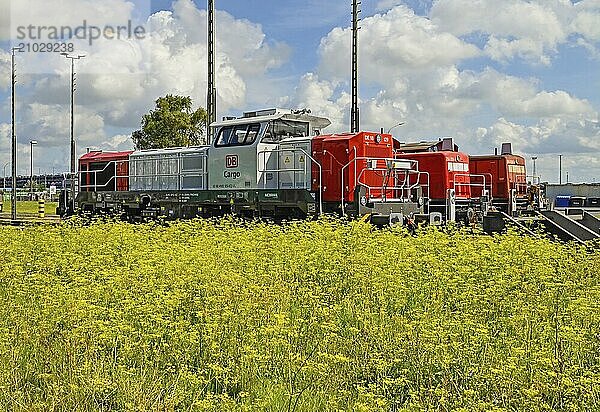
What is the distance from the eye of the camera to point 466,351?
17.9 feet

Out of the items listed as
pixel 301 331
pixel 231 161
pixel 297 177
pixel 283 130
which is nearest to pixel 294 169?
pixel 297 177

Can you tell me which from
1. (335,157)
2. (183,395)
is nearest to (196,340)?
(183,395)

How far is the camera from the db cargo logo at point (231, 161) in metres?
18.7

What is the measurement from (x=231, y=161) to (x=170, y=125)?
2146cm

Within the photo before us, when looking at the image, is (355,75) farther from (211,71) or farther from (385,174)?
(385,174)

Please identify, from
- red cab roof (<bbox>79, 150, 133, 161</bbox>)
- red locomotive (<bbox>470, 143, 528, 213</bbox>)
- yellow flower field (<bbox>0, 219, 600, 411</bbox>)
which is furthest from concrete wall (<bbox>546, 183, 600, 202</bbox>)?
yellow flower field (<bbox>0, 219, 600, 411</bbox>)

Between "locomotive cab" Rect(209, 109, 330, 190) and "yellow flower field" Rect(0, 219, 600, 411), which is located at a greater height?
"locomotive cab" Rect(209, 109, 330, 190)

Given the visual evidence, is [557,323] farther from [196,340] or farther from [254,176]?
[254,176]

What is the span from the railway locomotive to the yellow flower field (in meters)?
7.20

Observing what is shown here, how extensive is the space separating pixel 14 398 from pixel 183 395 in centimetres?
108

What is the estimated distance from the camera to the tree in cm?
3928

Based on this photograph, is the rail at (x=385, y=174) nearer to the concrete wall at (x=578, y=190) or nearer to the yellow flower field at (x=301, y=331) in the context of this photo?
the yellow flower field at (x=301, y=331)

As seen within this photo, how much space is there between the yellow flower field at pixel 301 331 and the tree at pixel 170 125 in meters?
29.9

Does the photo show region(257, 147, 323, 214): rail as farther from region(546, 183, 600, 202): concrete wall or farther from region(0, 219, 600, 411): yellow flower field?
region(546, 183, 600, 202): concrete wall
